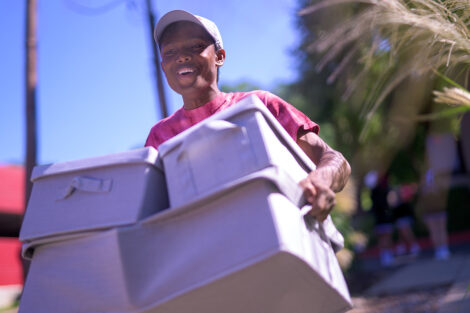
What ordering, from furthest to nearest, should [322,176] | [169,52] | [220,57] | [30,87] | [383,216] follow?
[383,216] < [30,87] < [220,57] < [169,52] < [322,176]

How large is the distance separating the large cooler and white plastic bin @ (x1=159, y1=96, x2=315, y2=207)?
0.15 ft

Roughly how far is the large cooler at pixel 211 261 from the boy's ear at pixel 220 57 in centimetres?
78

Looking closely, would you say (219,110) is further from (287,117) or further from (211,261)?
(211,261)

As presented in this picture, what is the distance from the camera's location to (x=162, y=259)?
1224mm

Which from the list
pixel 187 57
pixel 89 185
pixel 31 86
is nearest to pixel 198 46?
pixel 187 57

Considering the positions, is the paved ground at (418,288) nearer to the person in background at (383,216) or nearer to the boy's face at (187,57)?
the person in background at (383,216)

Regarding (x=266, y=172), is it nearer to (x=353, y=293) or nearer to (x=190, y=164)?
(x=190, y=164)

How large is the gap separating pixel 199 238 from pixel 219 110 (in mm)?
654

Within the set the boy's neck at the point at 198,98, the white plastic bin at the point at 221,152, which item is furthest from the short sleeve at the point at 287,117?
the white plastic bin at the point at 221,152

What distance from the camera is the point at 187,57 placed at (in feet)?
5.61

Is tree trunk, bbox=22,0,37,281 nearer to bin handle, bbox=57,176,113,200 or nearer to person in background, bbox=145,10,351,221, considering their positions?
person in background, bbox=145,10,351,221

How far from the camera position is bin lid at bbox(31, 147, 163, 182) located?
132 centimetres

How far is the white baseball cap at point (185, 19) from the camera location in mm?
1698

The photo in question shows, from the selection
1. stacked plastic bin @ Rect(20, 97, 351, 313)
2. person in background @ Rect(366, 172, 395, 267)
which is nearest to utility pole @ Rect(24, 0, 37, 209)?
stacked plastic bin @ Rect(20, 97, 351, 313)
